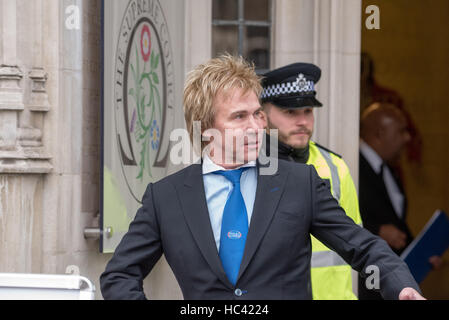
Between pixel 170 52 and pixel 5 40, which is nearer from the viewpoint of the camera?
pixel 5 40

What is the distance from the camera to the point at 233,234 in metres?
2.99

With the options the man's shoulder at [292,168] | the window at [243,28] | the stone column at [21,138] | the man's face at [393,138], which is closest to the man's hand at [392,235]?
the man's face at [393,138]

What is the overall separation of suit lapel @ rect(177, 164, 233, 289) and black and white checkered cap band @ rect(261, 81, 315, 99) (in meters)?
1.84

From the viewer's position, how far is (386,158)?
27.7 feet

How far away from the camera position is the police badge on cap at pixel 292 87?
4887mm

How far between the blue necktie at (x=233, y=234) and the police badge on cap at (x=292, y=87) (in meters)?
1.90

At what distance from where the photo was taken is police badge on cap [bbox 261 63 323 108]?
4.89 m

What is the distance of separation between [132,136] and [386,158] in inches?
133

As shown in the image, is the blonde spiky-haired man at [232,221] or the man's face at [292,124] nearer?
the blonde spiky-haired man at [232,221]

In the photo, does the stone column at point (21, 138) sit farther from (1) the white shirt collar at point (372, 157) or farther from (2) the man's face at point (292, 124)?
(1) the white shirt collar at point (372, 157)

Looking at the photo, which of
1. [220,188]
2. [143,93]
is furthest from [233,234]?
[143,93]

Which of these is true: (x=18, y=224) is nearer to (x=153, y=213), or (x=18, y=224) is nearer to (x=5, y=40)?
(x=5, y=40)

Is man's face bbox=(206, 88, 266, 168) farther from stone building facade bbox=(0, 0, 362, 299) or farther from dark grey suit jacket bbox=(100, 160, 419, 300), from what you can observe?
stone building facade bbox=(0, 0, 362, 299)
